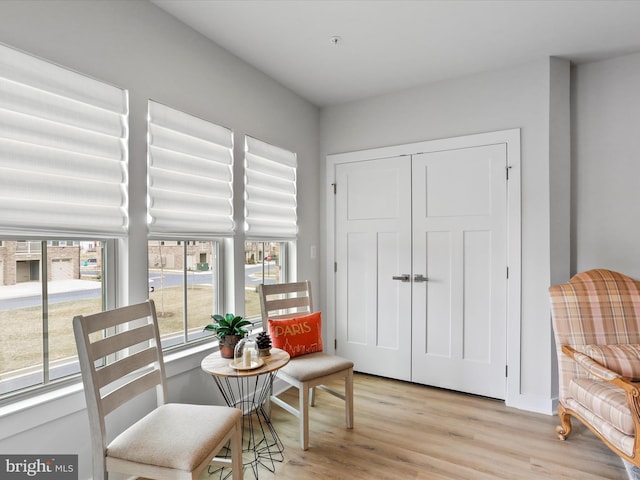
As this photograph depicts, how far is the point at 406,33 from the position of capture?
246cm

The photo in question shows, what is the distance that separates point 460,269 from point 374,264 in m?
0.79

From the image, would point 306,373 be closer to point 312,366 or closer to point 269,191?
point 312,366

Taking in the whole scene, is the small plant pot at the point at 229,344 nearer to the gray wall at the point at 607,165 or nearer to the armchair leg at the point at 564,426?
the armchair leg at the point at 564,426

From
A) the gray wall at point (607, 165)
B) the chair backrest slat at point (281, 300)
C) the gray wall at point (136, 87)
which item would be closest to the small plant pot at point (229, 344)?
the gray wall at point (136, 87)

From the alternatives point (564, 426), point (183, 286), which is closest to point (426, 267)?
point (564, 426)

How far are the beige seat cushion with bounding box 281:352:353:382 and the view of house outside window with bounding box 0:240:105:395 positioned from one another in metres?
1.20

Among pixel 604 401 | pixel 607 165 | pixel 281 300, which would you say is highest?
pixel 607 165

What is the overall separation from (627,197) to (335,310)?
2602 mm

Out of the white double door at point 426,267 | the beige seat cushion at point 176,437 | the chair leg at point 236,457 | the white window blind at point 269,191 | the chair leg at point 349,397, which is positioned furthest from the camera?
the white double door at point 426,267

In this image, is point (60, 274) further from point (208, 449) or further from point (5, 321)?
point (208, 449)

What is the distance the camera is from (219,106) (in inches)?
102

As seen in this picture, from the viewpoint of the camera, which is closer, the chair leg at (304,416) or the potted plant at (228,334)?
the potted plant at (228,334)

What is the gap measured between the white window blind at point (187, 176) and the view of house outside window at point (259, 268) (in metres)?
0.43

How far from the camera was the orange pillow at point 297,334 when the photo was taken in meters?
2.55
